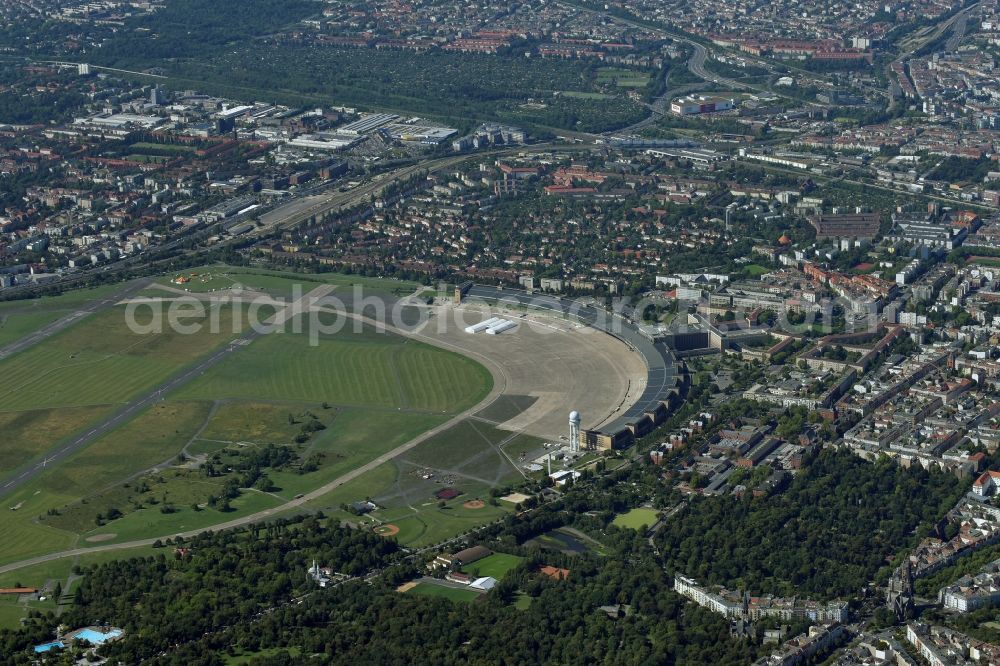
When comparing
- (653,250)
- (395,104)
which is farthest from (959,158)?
(395,104)

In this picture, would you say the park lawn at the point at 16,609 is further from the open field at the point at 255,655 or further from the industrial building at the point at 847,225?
the industrial building at the point at 847,225

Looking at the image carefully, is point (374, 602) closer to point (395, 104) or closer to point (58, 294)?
point (58, 294)

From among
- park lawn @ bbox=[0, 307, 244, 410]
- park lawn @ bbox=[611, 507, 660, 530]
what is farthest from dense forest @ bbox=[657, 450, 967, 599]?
park lawn @ bbox=[0, 307, 244, 410]

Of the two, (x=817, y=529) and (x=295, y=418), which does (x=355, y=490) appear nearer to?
(x=295, y=418)

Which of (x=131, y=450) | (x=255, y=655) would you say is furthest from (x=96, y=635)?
(x=131, y=450)

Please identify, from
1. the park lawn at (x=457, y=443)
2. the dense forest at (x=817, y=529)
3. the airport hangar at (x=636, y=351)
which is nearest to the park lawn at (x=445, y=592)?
the dense forest at (x=817, y=529)

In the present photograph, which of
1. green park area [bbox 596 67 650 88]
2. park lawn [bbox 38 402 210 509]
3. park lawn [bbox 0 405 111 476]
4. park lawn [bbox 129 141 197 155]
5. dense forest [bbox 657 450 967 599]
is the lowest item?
park lawn [bbox 129 141 197 155]

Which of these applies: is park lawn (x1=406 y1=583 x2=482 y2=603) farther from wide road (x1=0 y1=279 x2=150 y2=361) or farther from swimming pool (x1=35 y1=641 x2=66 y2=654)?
wide road (x1=0 y1=279 x2=150 y2=361)
